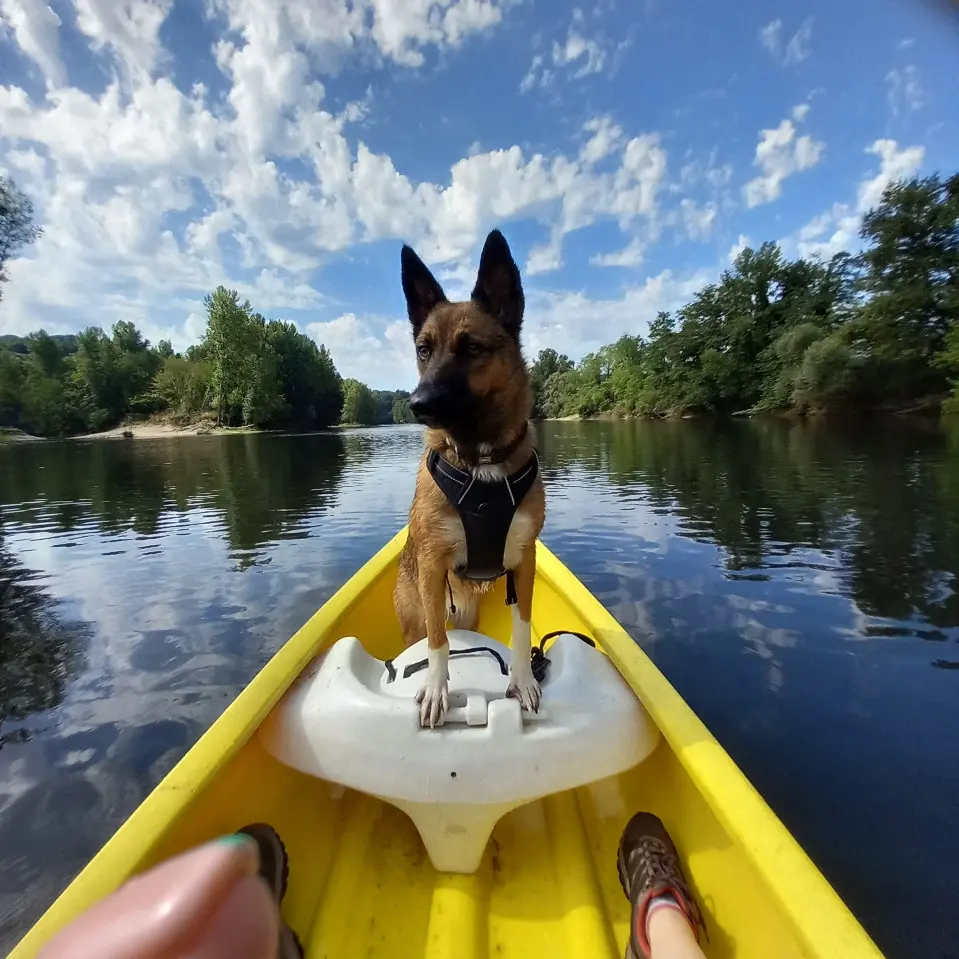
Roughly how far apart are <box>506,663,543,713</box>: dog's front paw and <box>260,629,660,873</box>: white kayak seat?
0.05 m

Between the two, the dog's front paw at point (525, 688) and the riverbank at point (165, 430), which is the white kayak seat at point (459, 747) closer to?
the dog's front paw at point (525, 688)

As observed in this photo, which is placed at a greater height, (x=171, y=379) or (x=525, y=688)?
(x=171, y=379)

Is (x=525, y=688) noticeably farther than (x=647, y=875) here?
Yes

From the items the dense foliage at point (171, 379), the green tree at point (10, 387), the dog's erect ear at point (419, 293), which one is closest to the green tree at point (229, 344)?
the dense foliage at point (171, 379)

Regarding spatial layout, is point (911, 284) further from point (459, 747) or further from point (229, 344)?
point (229, 344)

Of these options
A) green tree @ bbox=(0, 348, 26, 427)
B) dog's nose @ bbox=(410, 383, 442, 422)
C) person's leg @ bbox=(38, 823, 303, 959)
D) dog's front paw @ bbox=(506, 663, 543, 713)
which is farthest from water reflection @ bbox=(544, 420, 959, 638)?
green tree @ bbox=(0, 348, 26, 427)

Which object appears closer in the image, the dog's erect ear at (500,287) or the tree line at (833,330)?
the dog's erect ear at (500,287)

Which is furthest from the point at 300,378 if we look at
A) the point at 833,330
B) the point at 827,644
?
the point at 827,644

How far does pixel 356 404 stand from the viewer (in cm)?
12581

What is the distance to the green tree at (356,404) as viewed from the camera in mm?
120625

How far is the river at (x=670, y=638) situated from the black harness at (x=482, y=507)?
267 cm

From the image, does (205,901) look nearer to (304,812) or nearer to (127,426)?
(304,812)

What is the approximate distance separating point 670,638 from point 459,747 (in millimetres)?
4366

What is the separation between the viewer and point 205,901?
143 cm
